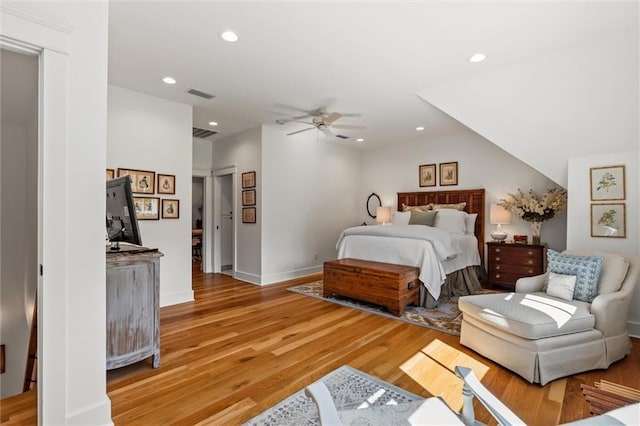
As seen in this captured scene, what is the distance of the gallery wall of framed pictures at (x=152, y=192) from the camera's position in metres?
3.76

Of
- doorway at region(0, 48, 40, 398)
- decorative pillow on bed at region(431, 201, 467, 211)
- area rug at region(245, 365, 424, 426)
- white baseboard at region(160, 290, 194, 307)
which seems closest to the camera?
area rug at region(245, 365, 424, 426)

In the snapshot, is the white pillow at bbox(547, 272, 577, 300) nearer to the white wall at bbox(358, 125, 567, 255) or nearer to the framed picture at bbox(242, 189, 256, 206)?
the white wall at bbox(358, 125, 567, 255)

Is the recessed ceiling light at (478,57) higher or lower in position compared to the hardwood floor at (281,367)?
higher

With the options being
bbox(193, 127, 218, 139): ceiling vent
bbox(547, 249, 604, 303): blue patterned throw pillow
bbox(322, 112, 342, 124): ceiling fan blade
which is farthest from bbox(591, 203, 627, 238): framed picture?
bbox(193, 127, 218, 139): ceiling vent

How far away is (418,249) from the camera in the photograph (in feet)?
13.1

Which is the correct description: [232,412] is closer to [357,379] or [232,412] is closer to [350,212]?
[357,379]

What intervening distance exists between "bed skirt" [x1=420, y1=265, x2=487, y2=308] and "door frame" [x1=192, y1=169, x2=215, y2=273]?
425 centimetres

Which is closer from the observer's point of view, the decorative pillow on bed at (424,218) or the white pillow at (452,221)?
the white pillow at (452,221)

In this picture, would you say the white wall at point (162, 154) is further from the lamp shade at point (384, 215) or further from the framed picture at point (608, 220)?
the framed picture at point (608, 220)

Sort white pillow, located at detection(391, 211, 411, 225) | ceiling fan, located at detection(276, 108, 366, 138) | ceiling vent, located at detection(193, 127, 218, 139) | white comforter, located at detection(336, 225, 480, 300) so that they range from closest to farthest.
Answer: white comforter, located at detection(336, 225, 480, 300), ceiling fan, located at detection(276, 108, 366, 138), ceiling vent, located at detection(193, 127, 218, 139), white pillow, located at detection(391, 211, 411, 225)

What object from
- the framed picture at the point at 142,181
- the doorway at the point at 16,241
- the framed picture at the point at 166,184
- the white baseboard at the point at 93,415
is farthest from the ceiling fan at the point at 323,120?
the white baseboard at the point at 93,415

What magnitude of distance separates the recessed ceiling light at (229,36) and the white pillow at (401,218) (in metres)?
4.26

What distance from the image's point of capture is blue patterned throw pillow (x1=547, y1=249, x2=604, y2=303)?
2.53 meters

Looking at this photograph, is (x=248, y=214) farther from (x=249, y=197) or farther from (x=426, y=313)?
(x=426, y=313)
